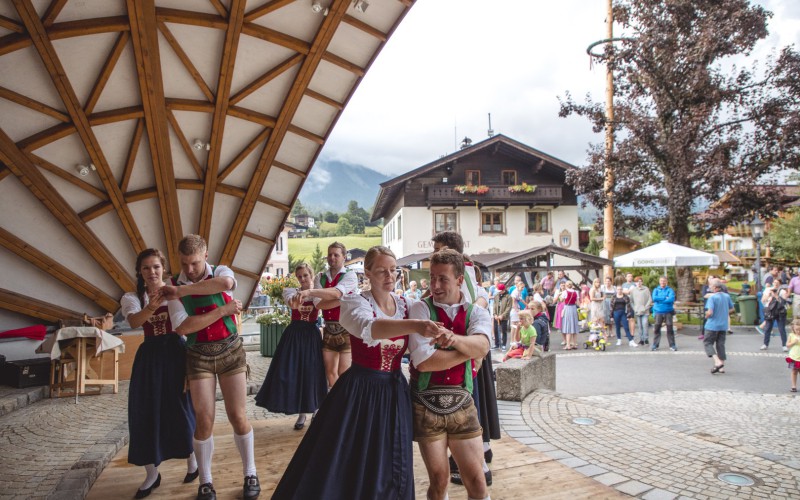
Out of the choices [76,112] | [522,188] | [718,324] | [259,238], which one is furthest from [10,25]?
[522,188]

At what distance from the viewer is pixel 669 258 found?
15.5 meters

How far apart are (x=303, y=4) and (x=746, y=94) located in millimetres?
19955

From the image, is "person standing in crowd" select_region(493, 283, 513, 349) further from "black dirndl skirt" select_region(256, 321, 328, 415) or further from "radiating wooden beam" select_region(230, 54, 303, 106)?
"radiating wooden beam" select_region(230, 54, 303, 106)

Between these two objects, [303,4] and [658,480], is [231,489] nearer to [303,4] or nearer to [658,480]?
[658,480]

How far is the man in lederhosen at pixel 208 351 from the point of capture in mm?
3602

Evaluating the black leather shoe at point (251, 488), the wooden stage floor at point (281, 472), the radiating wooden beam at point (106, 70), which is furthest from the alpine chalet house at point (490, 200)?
the black leather shoe at point (251, 488)

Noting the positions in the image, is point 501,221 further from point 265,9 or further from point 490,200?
point 265,9

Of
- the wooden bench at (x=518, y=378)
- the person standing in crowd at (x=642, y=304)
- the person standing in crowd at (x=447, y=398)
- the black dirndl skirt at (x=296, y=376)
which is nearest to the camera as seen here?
the person standing in crowd at (x=447, y=398)

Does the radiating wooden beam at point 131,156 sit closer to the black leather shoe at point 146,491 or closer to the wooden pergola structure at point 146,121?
the wooden pergola structure at point 146,121

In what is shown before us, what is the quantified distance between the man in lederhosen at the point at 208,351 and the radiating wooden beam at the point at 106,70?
329cm

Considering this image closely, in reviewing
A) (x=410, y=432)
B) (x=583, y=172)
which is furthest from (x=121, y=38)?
(x=583, y=172)

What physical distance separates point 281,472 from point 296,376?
1272mm

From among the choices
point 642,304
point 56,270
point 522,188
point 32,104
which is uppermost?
point 522,188

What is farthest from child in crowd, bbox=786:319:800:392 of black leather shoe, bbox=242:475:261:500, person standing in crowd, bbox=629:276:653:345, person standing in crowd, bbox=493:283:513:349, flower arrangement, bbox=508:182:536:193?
flower arrangement, bbox=508:182:536:193
